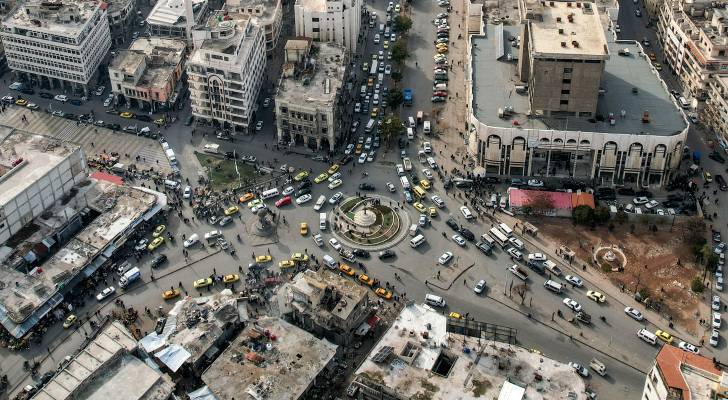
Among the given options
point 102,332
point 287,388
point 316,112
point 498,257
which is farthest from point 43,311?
point 498,257

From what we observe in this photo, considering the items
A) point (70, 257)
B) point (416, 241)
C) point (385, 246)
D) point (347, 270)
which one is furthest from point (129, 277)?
point (416, 241)

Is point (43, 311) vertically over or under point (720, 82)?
under

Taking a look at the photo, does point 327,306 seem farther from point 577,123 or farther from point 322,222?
point 577,123

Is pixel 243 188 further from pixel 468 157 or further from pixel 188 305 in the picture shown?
pixel 468 157

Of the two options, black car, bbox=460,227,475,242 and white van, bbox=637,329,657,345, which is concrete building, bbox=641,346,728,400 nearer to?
white van, bbox=637,329,657,345

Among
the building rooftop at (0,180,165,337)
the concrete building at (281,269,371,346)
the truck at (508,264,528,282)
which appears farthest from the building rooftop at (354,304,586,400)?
the building rooftop at (0,180,165,337)

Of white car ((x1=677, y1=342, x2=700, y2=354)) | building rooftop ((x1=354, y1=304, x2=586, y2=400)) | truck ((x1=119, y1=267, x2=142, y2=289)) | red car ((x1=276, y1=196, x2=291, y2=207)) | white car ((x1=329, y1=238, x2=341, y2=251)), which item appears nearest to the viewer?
building rooftop ((x1=354, y1=304, x2=586, y2=400))
